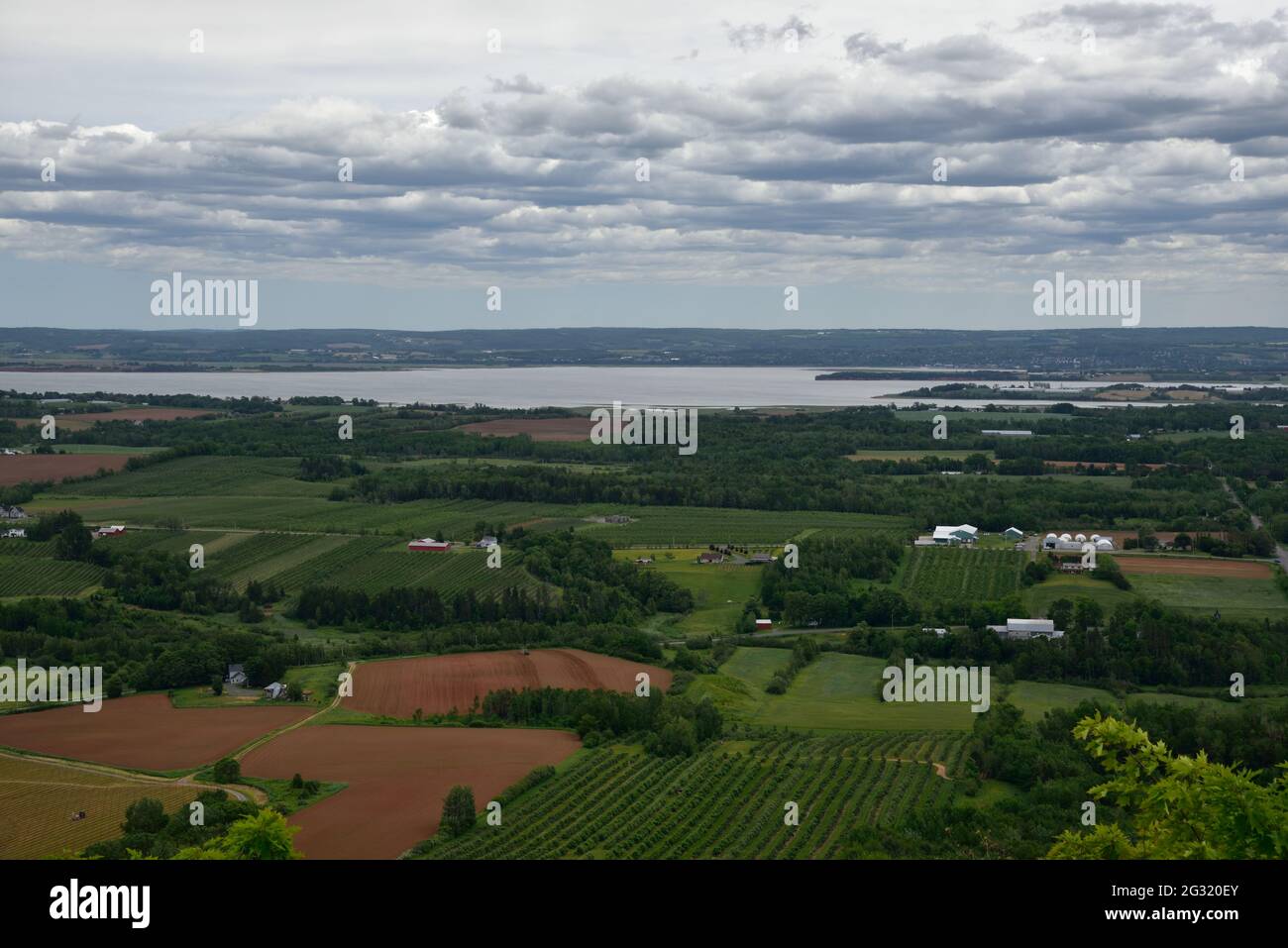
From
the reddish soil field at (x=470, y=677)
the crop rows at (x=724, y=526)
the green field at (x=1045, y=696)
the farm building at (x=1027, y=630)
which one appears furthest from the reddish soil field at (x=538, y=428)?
the green field at (x=1045, y=696)

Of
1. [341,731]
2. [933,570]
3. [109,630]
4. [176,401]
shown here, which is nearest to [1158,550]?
[933,570]

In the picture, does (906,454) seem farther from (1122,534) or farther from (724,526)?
(1122,534)

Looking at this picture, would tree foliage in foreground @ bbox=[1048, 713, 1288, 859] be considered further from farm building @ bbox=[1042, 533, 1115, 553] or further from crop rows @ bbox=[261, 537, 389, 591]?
farm building @ bbox=[1042, 533, 1115, 553]

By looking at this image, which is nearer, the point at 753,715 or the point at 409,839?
the point at 409,839

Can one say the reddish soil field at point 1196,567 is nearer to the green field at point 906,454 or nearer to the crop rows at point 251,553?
the green field at point 906,454

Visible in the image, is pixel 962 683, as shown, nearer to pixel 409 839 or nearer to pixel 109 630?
pixel 409 839

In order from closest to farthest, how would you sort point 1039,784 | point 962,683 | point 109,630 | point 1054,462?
point 1039,784, point 962,683, point 109,630, point 1054,462

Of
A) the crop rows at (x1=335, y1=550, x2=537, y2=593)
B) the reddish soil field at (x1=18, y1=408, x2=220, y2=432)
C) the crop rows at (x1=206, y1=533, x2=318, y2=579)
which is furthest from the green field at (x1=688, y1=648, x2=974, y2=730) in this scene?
the reddish soil field at (x1=18, y1=408, x2=220, y2=432)

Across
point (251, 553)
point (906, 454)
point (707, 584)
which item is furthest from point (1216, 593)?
→ point (906, 454)
